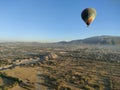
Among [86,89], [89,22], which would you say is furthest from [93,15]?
[86,89]

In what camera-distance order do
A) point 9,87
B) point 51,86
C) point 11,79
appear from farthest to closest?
point 11,79 < point 51,86 < point 9,87

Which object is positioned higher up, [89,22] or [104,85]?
[89,22]

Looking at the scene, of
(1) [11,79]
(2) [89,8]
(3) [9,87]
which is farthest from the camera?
(1) [11,79]

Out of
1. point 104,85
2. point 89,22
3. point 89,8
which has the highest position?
point 89,8

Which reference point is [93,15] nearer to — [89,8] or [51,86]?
[89,8]

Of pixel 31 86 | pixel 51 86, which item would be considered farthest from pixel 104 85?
pixel 31 86

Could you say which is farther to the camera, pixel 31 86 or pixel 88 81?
pixel 88 81
